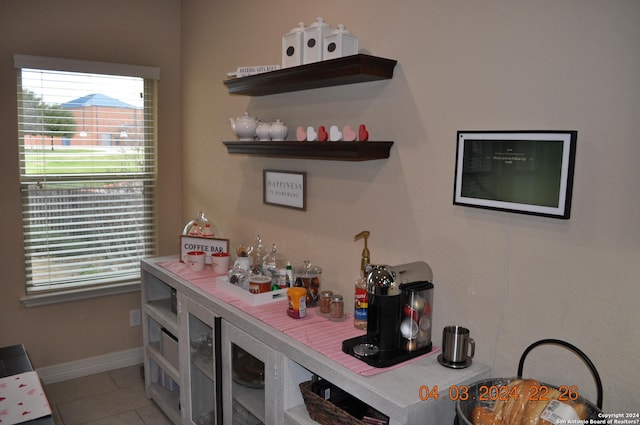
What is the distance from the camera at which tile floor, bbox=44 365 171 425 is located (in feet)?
9.67

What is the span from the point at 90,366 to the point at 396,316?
2.66 m

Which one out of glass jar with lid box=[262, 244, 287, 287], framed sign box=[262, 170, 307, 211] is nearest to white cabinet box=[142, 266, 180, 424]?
glass jar with lid box=[262, 244, 287, 287]

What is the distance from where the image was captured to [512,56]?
5.15ft

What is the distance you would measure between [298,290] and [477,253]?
0.76 m

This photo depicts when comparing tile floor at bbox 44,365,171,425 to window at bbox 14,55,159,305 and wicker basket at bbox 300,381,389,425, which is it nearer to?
window at bbox 14,55,159,305

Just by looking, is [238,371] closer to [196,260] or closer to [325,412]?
[325,412]

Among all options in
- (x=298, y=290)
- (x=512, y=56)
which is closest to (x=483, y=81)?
(x=512, y=56)

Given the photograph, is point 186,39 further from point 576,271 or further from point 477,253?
point 576,271

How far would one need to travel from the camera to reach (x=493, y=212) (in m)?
1.66

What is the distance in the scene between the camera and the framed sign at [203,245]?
2887mm

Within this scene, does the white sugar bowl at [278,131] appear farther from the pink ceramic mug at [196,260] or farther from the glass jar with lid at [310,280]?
the pink ceramic mug at [196,260]

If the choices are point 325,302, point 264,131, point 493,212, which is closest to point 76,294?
point 264,131

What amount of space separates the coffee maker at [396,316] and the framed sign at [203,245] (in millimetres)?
1311

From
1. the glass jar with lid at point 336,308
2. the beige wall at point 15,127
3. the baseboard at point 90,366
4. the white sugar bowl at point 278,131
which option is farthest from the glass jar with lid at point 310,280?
the baseboard at point 90,366
